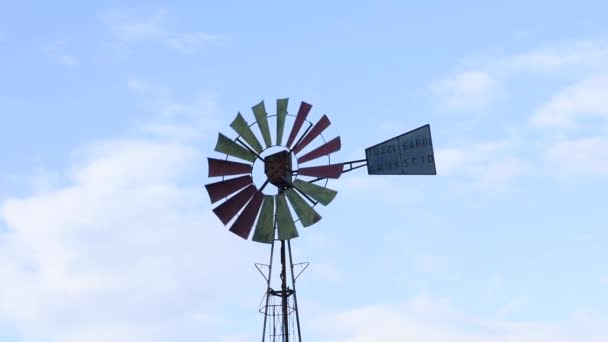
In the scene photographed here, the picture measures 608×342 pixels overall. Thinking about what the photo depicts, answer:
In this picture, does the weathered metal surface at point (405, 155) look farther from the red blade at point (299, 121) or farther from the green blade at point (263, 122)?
the green blade at point (263, 122)

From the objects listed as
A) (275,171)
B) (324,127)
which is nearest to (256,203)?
(275,171)

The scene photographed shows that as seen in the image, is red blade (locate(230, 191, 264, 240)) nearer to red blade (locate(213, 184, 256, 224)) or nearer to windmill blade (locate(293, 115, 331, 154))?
red blade (locate(213, 184, 256, 224))

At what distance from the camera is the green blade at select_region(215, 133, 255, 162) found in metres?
22.5

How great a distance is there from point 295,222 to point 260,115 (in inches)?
104

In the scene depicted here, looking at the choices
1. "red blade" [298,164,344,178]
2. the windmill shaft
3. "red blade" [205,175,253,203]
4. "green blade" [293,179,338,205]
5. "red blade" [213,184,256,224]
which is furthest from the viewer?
"red blade" [205,175,253,203]

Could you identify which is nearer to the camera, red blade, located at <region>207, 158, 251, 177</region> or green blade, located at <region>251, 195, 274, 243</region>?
green blade, located at <region>251, 195, 274, 243</region>

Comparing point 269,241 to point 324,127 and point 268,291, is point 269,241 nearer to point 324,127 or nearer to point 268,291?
point 268,291

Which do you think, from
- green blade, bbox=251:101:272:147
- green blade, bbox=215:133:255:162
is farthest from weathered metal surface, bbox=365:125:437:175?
green blade, bbox=215:133:255:162

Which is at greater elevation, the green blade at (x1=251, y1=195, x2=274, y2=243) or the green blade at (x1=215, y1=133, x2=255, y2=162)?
the green blade at (x1=215, y1=133, x2=255, y2=162)

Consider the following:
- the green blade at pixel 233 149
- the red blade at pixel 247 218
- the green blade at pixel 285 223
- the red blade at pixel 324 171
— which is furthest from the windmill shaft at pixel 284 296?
the green blade at pixel 233 149

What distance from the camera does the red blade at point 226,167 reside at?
2248 cm

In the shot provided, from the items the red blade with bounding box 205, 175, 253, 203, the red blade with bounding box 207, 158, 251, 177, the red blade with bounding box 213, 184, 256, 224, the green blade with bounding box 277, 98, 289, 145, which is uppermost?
the green blade with bounding box 277, 98, 289, 145

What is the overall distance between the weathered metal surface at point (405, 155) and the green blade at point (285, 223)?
203 centimetres

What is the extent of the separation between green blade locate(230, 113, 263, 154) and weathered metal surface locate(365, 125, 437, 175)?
2482mm
